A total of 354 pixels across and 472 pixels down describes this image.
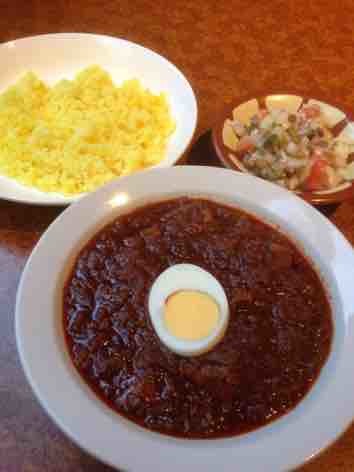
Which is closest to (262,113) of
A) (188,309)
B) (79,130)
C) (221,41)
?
(79,130)

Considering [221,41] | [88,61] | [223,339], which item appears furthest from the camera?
[221,41]

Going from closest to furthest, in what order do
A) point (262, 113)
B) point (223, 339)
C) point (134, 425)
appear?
1. point (134, 425)
2. point (223, 339)
3. point (262, 113)

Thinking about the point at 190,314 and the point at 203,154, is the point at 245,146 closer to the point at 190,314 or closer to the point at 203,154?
the point at 203,154

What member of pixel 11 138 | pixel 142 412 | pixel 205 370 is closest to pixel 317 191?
pixel 205 370

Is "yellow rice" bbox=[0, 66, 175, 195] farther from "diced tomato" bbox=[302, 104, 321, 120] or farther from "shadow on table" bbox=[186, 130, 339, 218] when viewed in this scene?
"diced tomato" bbox=[302, 104, 321, 120]

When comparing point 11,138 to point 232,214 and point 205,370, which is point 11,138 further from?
point 205,370

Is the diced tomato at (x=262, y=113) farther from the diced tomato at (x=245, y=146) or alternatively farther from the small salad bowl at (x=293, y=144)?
the diced tomato at (x=245, y=146)

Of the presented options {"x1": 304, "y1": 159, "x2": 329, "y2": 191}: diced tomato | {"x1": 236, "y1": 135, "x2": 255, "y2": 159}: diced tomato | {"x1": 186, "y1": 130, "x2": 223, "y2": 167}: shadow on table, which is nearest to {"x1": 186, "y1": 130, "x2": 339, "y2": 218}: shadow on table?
{"x1": 186, "y1": 130, "x2": 223, "y2": 167}: shadow on table
